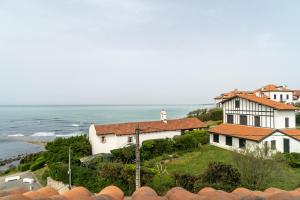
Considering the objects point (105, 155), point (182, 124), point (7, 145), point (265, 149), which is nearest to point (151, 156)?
point (105, 155)

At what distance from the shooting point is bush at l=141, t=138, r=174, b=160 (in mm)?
28391

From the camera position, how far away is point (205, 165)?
24.2m

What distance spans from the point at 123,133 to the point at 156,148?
13.5 ft

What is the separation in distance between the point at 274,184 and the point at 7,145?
2644 inches

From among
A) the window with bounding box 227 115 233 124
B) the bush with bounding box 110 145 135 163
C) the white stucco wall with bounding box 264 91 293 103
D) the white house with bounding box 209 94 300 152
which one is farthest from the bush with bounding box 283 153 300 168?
the white stucco wall with bounding box 264 91 293 103

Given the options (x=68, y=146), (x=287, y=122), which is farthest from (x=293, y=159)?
(x=68, y=146)

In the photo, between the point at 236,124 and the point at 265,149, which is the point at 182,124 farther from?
the point at 265,149

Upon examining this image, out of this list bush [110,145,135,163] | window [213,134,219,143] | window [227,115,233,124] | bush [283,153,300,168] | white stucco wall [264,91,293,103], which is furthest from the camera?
white stucco wall [264,91,293,103]

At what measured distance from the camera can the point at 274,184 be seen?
57.4ft

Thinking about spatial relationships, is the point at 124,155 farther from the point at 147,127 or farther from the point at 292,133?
the point at 292,133

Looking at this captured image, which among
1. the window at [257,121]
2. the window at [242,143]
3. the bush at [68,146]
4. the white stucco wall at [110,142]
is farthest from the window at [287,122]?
the bush at [68,146]

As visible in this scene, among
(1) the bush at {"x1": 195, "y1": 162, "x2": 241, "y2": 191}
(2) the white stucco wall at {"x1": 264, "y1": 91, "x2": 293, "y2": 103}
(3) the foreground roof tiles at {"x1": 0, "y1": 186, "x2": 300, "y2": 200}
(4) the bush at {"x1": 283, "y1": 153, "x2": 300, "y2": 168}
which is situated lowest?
(4) the bush at {"x1": 283, "y1": 153, "x2": 300, "y2": 168}

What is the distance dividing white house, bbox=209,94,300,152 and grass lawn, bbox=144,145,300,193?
1.77m

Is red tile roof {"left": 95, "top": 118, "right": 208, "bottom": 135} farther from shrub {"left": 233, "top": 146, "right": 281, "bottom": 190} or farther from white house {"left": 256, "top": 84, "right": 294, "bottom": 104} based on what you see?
white house {"left": 256, "top": 84, "right": 294, "bottom": 104}
